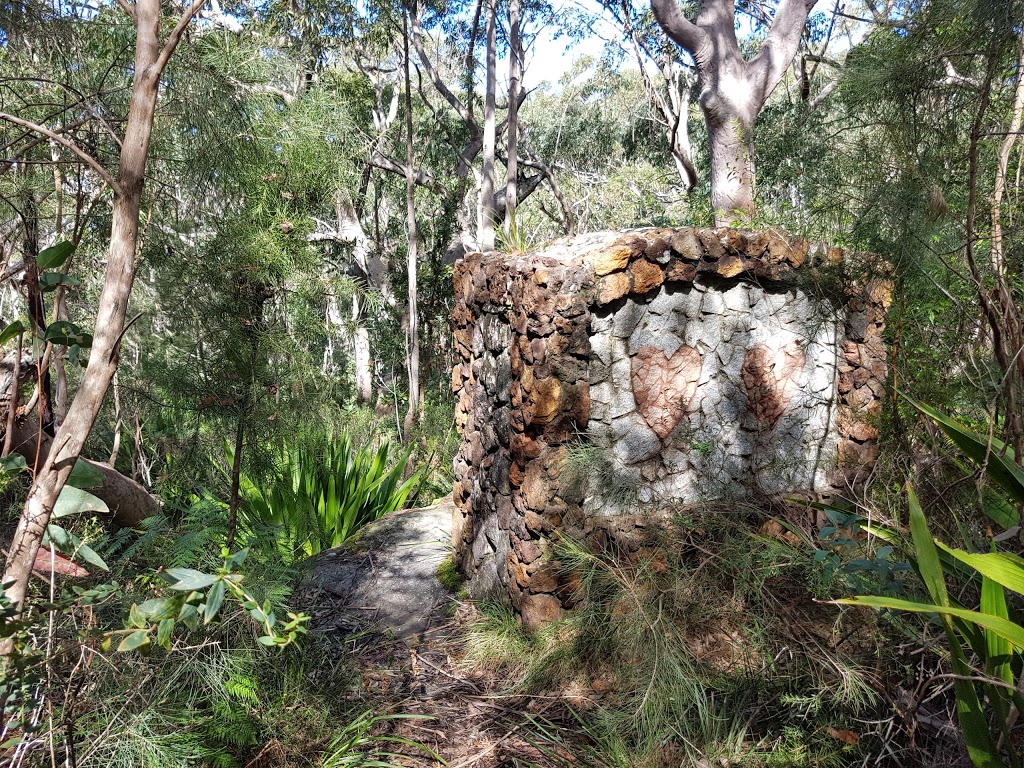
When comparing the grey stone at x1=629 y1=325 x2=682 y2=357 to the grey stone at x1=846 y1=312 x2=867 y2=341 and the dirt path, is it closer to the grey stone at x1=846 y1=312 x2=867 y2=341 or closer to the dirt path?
the grey stone at x1=846 y1=312 x2=867 y2=341

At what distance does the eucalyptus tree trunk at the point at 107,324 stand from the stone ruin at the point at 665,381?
7.56ft

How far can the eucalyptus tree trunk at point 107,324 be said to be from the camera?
4.80ft

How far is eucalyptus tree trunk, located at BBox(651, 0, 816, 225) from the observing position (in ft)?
27.7

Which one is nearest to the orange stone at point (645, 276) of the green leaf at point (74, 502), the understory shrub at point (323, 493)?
the understory shrub at point (323, 493)

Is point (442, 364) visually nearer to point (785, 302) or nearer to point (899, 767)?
point (785, 302)

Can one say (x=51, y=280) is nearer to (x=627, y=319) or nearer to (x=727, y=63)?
(x=627, y=319)

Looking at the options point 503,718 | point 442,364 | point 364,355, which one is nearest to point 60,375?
point 503,718

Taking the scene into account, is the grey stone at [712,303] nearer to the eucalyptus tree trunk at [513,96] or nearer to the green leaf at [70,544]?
the green leaf at [70,544]

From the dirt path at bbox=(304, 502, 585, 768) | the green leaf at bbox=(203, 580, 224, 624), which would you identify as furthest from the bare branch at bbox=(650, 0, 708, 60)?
the green leaf at bbox=(203, 580, 224, 624)

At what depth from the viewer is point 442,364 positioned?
1080cm

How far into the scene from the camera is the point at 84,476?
1.66 meters

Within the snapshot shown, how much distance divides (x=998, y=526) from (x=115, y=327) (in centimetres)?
340

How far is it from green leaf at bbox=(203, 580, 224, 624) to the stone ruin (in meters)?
2.34

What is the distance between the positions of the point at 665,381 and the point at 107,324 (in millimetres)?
2911
